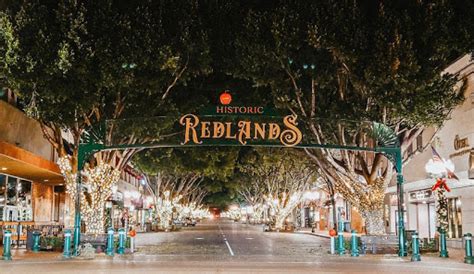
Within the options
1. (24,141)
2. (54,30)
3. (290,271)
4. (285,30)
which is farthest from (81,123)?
(290,271)

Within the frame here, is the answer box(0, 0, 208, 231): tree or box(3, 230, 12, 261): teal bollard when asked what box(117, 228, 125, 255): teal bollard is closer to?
box(0, 0, 208, 231): tree

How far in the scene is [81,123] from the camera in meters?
24.6

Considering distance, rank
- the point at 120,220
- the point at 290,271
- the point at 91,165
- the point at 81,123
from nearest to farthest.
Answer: the point at 290,271 → the point at 81,123 → the point at 91,165 → the point at 120,220

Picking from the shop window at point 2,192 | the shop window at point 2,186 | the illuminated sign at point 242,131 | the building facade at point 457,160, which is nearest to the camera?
the illuminated sign at point 242,131

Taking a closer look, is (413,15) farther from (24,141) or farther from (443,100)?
(24,141)

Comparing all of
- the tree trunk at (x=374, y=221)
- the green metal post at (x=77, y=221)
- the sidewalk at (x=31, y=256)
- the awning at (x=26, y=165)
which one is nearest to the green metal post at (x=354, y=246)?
the tree trunk at (x=374, y=221)

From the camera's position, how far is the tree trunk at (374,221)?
25016 mm

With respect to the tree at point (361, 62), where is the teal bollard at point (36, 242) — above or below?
below

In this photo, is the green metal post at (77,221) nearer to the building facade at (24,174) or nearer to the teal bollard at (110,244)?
the teal bollard at (110,244)

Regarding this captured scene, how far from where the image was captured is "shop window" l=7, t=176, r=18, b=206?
3209 cm

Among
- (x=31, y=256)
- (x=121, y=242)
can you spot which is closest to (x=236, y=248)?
(x=121, y=242)

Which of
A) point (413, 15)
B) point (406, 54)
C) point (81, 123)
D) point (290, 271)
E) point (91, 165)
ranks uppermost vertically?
point (413, 15)

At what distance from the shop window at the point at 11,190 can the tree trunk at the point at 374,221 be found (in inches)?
758

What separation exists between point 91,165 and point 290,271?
41.3 feet
